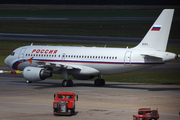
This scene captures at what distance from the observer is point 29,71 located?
135 feet

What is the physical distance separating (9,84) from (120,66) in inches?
524

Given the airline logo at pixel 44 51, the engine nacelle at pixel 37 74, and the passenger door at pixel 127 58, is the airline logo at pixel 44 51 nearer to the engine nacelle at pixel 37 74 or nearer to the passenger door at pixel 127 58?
the engine nacelle at pixel 37 74

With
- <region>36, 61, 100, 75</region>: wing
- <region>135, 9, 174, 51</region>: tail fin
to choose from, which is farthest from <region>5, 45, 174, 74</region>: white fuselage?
<region>135, 9, 174, 51</region>: tail fin

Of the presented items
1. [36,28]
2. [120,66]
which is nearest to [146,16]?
[36,28]

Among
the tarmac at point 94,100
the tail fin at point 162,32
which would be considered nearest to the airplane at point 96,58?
the tail fin at point 162,32

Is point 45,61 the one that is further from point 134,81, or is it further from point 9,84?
point 134,81

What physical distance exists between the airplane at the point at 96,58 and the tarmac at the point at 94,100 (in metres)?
1.80

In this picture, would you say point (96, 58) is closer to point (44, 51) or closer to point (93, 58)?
point (93, 58)

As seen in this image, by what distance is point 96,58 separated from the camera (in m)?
42.4

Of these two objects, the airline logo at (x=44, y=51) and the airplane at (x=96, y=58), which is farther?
the airline logo at (x=44, y=51)

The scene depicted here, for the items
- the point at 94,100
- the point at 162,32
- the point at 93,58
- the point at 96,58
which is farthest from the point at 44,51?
the point at 162,32

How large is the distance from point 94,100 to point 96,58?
9987 millimetres

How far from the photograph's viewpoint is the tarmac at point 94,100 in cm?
2634

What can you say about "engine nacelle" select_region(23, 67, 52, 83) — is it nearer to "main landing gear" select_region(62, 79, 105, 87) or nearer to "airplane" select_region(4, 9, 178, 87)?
"airplane" select_region(4, 9, 178, 87)
